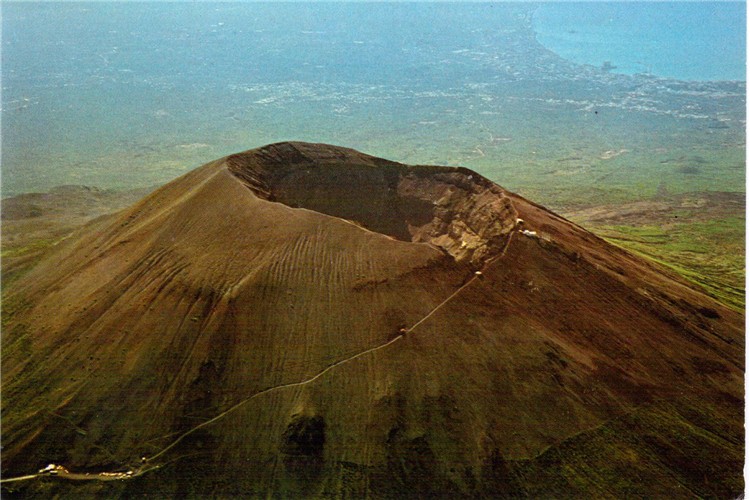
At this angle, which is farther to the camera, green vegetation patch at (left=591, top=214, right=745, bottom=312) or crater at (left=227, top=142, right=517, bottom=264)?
green vegetation patch at (left=591, top=214, right=745, bottom=312)


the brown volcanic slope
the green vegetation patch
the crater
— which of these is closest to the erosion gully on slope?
the brown volcanic slope

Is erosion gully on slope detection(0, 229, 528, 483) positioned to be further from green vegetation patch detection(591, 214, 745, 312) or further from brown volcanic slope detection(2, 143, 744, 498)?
green vegetation patch detection(591, 214, 745, 312)

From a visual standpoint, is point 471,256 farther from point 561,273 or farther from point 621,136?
point 621,136

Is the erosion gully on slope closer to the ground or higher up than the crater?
closer to the ground

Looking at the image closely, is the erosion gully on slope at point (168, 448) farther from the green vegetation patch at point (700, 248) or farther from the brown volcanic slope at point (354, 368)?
the green vegetation patch at point (700, 248)

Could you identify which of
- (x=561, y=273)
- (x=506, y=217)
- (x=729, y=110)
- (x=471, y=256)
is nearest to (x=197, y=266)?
(x=471, y=256)
